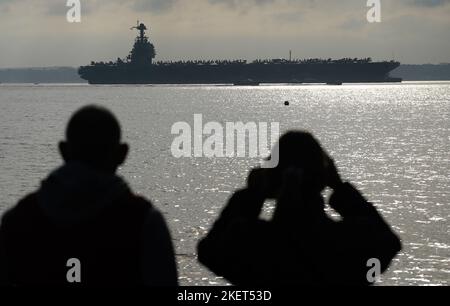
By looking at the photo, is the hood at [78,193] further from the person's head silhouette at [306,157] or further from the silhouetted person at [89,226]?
the person's head silhouette at [306,157]

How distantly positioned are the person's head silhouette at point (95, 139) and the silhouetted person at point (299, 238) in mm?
590

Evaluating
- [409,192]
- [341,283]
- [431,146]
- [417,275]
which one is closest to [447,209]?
[409,192]

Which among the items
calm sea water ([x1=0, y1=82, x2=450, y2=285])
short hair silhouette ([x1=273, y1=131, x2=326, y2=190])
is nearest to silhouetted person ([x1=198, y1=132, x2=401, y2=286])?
short hair silhouette ([x1=273, y1=131, x2=326, y2=190])

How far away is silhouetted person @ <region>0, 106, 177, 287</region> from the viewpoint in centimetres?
313

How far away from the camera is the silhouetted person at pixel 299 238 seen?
340cm

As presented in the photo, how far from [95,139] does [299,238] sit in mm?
1041

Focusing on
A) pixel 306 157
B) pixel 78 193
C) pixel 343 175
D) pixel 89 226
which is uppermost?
pixel 306 157

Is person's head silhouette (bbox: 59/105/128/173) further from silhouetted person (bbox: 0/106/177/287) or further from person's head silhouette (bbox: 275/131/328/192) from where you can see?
person's head silhouette (bbox: 275/131/328/192)

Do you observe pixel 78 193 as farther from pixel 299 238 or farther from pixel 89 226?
pixel 299 238

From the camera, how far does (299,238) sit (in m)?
3.39

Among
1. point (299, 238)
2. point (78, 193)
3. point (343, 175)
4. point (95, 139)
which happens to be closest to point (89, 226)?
point (78, 193)

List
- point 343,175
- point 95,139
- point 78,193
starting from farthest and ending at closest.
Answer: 1. point 343,175
2. point 95,139
3. point 78,193
